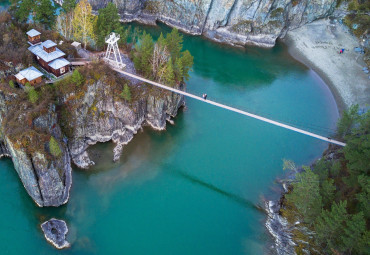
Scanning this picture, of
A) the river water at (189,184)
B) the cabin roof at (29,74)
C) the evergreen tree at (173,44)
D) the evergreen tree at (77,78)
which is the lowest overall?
the river water at (189,184)

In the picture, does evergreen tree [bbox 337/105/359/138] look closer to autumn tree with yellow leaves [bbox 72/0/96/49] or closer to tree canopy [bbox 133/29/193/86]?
tree canopy [bbox 133/29/193/86]

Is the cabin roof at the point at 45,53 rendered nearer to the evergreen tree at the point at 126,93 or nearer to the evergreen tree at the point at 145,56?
the evergreen tree at the point at 126,93

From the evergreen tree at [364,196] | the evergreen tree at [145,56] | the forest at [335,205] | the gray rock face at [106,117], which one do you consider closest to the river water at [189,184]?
the gray rock face at [106,117]

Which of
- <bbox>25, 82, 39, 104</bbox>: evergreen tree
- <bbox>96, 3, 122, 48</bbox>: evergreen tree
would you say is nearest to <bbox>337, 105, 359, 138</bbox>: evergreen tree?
<bbox>96, 3, 122, 48</bbox>: evergreen tree

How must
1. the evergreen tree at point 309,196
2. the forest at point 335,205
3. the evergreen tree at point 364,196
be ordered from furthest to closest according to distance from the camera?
the evergreen tree at point 309,196 → the evergreen tree at point 364,196 → the forest at point 335,205

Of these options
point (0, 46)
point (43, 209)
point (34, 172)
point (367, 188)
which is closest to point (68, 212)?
point (43, 209)

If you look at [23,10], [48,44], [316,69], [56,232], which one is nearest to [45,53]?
[48,44]

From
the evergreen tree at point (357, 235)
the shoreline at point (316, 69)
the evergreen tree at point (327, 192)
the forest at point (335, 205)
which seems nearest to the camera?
the evergreen tree at point (357, 235)

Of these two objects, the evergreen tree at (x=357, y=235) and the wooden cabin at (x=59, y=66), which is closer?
the evergreen tree at (x=357, y=235)
